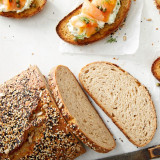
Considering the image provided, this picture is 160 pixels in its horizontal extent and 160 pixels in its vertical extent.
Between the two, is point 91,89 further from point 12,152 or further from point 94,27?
point 12,152

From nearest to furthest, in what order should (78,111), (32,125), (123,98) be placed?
1. (32,125)
2. (78,111)
3. (123,98)

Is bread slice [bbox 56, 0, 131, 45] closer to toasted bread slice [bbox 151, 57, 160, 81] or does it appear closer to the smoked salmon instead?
the smoked salmon

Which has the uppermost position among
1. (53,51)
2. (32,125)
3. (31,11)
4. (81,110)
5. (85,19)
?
(31,11)

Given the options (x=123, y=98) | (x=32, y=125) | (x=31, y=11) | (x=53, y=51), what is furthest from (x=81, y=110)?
(x=31, y=11)

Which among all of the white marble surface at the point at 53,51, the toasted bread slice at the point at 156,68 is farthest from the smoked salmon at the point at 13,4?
the toasted bread slice at the point at 156,68

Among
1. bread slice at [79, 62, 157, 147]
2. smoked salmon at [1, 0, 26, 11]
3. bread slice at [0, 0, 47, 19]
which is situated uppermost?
smoked salmon at [1, 0, 26, 11]

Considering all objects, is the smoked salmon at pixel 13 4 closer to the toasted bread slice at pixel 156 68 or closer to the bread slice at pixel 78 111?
the bread slice at pixel 78 111

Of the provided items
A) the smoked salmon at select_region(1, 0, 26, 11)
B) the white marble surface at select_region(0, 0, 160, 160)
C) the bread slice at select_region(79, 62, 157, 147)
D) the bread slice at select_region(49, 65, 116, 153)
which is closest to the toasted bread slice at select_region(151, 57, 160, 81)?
the white marble surface at select_region(0, 0, 160, 160)

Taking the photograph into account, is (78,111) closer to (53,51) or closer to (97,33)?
(53,51)
